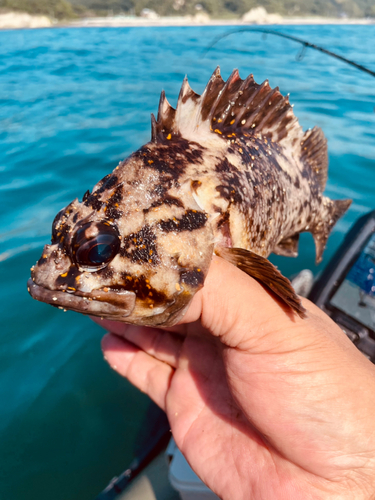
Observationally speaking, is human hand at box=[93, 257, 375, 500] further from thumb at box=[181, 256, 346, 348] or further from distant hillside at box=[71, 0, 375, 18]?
distant hillside at box=[71, 0, 375, 18]

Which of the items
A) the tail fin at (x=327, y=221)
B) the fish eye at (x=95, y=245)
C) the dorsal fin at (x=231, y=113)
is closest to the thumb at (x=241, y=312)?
the fish eye at (x=95, y=245)

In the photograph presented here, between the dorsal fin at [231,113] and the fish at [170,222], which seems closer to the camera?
the fish at [170,222]

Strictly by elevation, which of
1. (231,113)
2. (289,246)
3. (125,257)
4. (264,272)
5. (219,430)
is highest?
(231,113)

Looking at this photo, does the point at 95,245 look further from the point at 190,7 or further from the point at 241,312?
the point at 190,7

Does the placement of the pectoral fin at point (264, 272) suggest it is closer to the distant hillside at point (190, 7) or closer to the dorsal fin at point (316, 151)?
the dorsal fin at point (316, 151)

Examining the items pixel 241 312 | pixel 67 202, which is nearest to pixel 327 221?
pixel 241 312

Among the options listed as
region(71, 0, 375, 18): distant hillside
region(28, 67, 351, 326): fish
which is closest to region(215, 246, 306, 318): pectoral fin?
region(28, 67, 351, 326): fish

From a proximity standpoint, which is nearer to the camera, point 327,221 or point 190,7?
point 327,221

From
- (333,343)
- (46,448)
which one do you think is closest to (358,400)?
(333,343)
